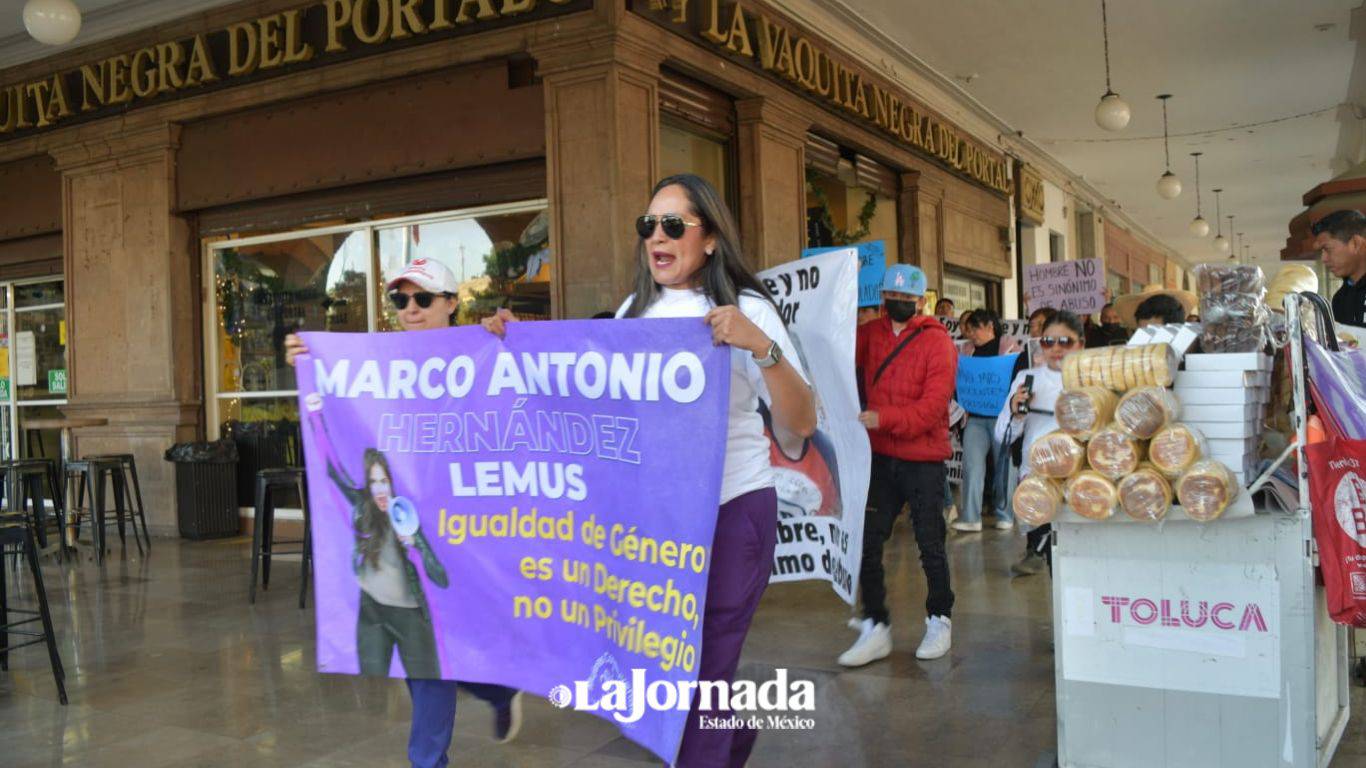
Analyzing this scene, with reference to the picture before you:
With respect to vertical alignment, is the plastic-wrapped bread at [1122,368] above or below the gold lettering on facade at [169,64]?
below

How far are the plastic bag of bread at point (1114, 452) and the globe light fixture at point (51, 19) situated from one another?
7392 mm

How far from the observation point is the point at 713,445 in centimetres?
250

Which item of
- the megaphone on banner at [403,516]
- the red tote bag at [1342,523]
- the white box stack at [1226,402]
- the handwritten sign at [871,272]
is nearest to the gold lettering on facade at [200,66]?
the handwritten sign at [871,272]

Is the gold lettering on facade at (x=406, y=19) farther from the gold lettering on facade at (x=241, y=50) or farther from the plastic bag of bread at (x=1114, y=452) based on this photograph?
the plastic bag of bread at (x=1114, y=452)

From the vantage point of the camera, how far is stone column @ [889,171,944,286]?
1322 cm

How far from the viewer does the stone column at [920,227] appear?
43.4 feet

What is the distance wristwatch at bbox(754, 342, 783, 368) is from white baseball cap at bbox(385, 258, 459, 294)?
128 centimetres

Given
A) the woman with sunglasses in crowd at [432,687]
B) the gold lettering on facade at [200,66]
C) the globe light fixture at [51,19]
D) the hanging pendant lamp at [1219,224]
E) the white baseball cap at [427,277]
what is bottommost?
the woman with sunglasses in crowd at [432,687]

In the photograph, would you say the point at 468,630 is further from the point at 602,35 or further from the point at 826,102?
the point at 826,102

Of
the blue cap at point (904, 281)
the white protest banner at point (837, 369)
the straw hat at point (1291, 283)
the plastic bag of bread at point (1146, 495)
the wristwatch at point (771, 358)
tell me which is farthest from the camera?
the blue cap at point (904, 281)

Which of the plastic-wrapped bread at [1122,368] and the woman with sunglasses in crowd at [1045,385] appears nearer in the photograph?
the plastic-wrapped bread at [1122,368]

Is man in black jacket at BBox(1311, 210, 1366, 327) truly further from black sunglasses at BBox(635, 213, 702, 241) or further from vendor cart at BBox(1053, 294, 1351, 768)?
black sunglasses at BBox(635, 213, 702, 241)

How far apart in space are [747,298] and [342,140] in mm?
7318

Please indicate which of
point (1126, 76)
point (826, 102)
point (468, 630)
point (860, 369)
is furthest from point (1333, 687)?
point (1126, 76)
